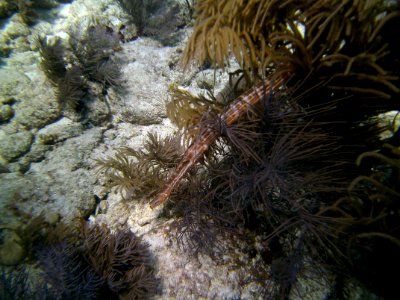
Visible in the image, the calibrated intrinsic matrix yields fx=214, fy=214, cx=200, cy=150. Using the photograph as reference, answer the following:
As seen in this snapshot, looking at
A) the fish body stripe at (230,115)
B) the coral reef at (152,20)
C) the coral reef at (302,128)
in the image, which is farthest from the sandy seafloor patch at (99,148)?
the fish body stripe at (230,115)

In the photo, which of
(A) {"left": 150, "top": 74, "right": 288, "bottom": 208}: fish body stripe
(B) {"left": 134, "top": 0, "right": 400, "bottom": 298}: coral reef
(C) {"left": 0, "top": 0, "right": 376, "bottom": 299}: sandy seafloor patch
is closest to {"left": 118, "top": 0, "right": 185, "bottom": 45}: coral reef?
(C) {"left": 0, "top": 0, "right": 376, "bottom": 299}: sandy seafloor patch

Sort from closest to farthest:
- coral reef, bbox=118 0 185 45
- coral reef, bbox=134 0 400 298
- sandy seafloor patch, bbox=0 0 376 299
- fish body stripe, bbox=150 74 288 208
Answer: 1. coral reef, bbox=134 0 400 298
2. fish body stripe, bbox=150 74 288 208
3. sandy seafloor patch, bbox=0 0 376 299
4. coral reef, bbox=118 0 185 45

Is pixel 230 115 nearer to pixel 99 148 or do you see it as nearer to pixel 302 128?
pixel 302 128

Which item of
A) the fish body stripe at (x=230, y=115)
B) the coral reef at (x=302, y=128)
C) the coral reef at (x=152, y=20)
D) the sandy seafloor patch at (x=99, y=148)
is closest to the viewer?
the coral reef at (x=302, y=128)

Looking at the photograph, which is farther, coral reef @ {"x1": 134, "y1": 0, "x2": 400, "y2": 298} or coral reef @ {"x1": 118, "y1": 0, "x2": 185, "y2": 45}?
coral reef @ {"x1": 118, "y1": 0, "x2": 185, "y2": 45}

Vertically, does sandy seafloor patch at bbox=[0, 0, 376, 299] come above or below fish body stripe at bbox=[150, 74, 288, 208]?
below

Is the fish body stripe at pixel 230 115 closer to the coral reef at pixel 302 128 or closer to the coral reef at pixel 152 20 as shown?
the coral reef at pixel 302 128

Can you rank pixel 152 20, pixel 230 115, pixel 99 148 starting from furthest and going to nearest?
pixel 152 20 < pixel 99 148 < pixel 230 115

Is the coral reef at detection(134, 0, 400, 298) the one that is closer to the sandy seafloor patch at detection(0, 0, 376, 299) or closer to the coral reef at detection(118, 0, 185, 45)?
the sandy seafloor patch at detection(0, 0, 376, 299)

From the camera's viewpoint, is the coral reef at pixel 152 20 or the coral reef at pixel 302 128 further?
the coral reef at pixel 152 20

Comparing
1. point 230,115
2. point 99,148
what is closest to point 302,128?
point 230,115

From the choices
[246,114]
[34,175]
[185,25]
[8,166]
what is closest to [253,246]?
[246,114]

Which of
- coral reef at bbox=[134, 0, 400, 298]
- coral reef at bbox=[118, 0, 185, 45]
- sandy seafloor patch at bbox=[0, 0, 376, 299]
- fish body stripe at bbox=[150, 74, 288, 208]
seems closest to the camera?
coral reef at bbox=[134, 0, 400, 298]
